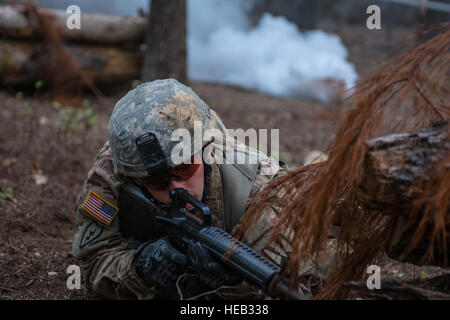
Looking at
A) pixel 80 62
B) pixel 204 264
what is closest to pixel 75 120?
pixel 80 62

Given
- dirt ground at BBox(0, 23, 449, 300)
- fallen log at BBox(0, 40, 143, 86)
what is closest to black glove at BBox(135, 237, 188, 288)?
dirt ground at BBox(0, 23, 449, 300)

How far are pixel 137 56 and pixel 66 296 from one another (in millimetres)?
5226

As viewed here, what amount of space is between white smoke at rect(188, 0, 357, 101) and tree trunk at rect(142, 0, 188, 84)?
10.3ft

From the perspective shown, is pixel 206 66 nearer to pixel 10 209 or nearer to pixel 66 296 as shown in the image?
pixel 10 209

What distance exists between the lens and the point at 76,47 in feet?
23.0

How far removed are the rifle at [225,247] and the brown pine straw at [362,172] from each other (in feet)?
0.22

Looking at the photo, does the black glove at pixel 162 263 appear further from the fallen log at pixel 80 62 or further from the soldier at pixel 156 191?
the fallen log at pixel 80 62

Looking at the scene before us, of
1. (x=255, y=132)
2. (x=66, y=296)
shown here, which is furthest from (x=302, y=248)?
(x=255, y=132)

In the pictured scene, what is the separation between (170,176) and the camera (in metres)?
2.45

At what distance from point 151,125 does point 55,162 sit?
285cm

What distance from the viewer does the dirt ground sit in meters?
2.92

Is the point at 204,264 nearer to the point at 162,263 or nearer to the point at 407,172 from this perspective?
the point at 162,263
